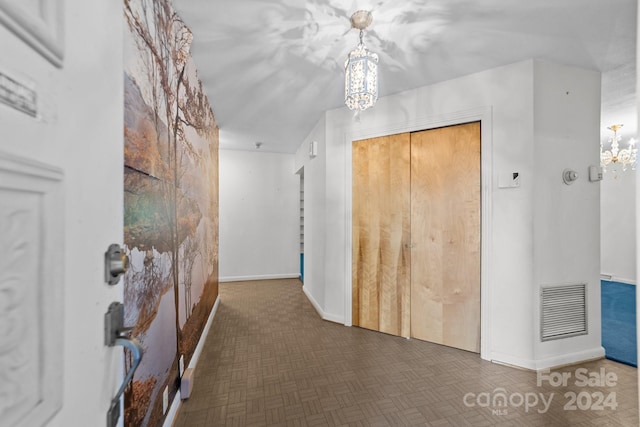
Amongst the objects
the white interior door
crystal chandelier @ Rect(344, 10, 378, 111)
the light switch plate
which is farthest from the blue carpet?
the white interior door

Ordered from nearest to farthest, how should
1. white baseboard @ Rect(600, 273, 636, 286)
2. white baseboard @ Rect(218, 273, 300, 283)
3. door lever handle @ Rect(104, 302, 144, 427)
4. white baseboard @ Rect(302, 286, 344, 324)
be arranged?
door lever handle @ Rect(104, 302, 144, 427)
white baseboard @ Rect(302, 286, 344, 324)
white baseboard @ Rect(600, 273, 636, 286)
white baseboard @ Rect(218, 273, 300, 283)

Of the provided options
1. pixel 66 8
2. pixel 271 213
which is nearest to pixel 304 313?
pixel 271 213

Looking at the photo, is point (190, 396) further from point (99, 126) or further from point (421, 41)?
point (421, 41)

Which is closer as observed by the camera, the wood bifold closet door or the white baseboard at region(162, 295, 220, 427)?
the white baseboard at region(162, 295, 220, 427)

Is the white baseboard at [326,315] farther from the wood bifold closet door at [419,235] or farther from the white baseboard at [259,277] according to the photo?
the white baseboard at [259,277]

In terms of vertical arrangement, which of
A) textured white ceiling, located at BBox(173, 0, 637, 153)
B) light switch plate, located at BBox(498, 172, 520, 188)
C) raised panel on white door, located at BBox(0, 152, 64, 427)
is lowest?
raised panel on white door, located at BBox(0, 152, 64, 427)

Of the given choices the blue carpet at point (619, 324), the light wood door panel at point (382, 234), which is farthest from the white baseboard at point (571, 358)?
the light wood door panel at point (382, 234)

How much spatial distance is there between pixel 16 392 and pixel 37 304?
13 centimetres

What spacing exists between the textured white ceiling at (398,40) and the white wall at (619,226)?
342 cm

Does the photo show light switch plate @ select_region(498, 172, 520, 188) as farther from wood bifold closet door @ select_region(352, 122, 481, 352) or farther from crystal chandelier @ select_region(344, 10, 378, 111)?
crystal chandelier @ select_region(344, 10, 378, 111)

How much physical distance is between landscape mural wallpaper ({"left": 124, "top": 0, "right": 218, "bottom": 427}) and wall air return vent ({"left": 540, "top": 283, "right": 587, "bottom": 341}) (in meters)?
2.94

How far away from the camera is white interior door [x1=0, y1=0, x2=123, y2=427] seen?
407 mm

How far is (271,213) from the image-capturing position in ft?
18.7

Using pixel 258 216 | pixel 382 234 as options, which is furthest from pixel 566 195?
pixel 258 216
